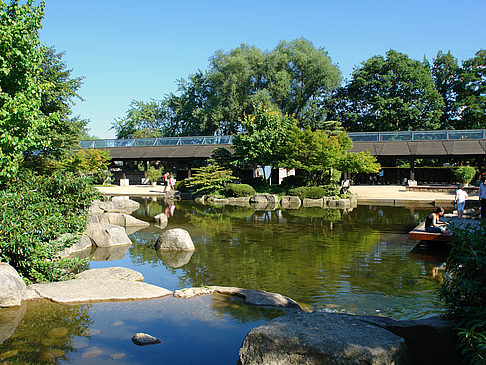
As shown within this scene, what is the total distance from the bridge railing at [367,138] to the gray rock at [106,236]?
26075 mm

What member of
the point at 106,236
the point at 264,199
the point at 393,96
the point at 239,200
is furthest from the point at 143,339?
the point at 393,96

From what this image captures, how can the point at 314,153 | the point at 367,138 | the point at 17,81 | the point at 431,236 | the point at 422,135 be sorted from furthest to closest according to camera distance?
the point at 367,138
the point at 422,135
the point at 314,153
the point at 431,236
the point at 17,81

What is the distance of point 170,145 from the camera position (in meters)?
41.0

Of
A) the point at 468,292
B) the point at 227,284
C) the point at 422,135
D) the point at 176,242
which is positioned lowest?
the point at 227,284

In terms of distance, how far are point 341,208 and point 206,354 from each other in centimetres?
1967

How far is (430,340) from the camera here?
16.1 feet

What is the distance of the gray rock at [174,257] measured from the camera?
11099 millimetres

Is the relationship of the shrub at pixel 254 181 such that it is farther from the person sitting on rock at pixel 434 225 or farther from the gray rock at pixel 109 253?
the person sitting on rock at pixel 434 225

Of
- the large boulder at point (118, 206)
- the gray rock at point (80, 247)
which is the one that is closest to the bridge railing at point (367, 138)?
the large boulder at point (118, 206)

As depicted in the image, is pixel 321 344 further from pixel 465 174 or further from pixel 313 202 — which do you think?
pixel 465 174

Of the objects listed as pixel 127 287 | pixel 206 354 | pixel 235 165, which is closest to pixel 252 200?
pixel 235 165

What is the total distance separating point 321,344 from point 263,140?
88.2ft

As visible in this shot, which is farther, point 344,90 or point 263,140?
point 344,90

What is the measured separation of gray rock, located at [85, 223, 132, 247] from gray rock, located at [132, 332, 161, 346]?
8.04 metres
